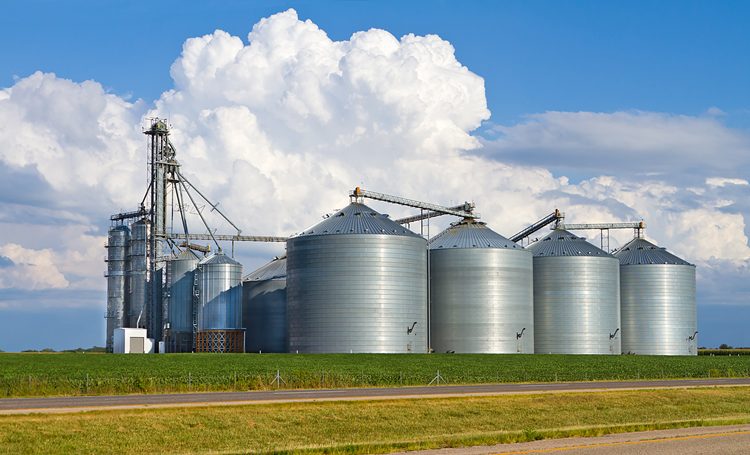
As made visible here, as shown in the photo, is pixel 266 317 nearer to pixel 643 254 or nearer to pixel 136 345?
pixel 136 345

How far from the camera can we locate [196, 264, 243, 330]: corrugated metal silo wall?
157 metres

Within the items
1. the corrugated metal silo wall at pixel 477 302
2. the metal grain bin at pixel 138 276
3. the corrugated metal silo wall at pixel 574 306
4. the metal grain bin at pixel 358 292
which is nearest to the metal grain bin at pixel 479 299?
the corrugated metal silo wall at pixel 477 302

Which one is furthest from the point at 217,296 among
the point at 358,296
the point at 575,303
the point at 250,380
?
the point at 250,380

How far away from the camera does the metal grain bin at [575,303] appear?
15738cm

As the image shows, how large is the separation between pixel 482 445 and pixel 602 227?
148m

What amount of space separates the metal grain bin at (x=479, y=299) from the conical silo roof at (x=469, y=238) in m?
0.29

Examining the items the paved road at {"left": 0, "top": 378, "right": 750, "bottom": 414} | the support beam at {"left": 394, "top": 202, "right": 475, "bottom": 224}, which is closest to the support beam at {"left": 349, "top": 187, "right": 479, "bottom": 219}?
the support beam at {"left": 394, "top": 202, "right": 475, "bottom": 224}

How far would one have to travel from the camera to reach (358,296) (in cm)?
13575

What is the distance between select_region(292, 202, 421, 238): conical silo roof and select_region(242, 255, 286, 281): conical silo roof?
2696 cm

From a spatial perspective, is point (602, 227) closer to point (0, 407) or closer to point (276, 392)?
point (276, 392)

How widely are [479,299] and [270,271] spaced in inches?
1862

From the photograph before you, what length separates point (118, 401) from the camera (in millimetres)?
57719

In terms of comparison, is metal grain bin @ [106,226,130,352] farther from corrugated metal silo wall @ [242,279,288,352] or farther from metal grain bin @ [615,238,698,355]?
metal grain bin @ [615,238,698,355]

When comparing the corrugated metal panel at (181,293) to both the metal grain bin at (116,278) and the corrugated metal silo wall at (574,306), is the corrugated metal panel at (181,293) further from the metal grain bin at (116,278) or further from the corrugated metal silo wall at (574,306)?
the corrugated metal silo wall at (574,306)
